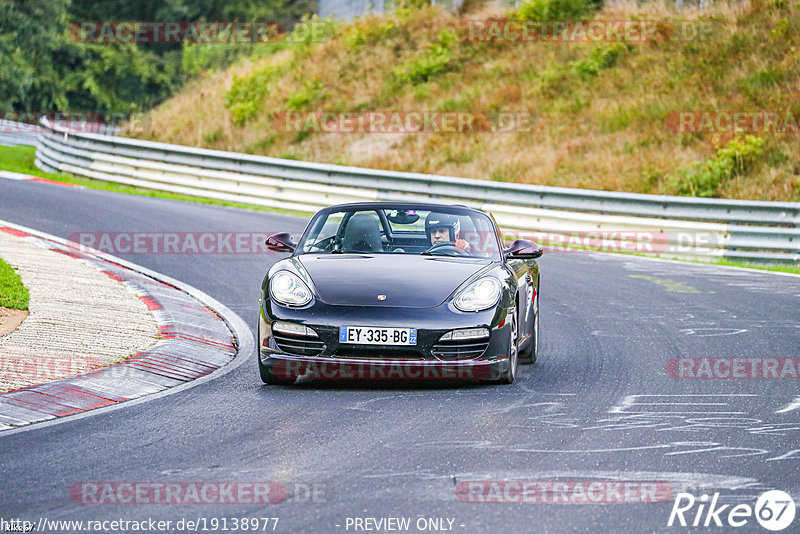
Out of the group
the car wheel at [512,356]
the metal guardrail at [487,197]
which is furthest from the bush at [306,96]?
the car wheel at [512,356]

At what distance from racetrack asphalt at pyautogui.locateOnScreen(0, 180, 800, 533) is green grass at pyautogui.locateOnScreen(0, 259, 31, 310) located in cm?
209

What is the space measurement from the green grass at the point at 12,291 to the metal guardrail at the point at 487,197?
1040 cm

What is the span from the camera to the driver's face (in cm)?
879

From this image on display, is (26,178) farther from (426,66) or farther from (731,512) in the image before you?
(731,512)

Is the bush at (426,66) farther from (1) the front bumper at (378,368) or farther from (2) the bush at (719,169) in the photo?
(1) the front bumper at (378,368)

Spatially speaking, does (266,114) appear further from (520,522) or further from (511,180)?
(520,522)

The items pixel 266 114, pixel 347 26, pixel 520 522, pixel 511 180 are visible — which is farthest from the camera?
pixel 347 26

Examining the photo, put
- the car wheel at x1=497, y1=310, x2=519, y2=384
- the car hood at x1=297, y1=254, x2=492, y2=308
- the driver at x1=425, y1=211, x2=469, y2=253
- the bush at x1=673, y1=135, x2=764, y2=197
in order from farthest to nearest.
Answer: the bush at x1=673, y1=135, x2=764, y2=197 < the driver at x1=425, y1=211, x2=469, y2=253 < the car wheel at x1=497, y1=310, x2=519, y2=384 < the car hood at x1=297, y1=254, x2=492, y2=308

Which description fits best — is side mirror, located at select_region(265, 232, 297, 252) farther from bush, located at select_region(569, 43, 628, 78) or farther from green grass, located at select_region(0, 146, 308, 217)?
bush, located at select_region(569, 43, 628, 78)

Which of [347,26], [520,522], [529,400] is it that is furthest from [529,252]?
[347,26]

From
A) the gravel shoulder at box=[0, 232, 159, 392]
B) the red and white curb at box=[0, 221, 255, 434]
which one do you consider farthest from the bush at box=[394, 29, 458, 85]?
the gravel shoulder at box=[0, 232, 159, 392]

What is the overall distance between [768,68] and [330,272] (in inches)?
813

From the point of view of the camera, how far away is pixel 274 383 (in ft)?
25.6

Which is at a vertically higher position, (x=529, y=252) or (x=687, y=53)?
(x=687, y=53)
